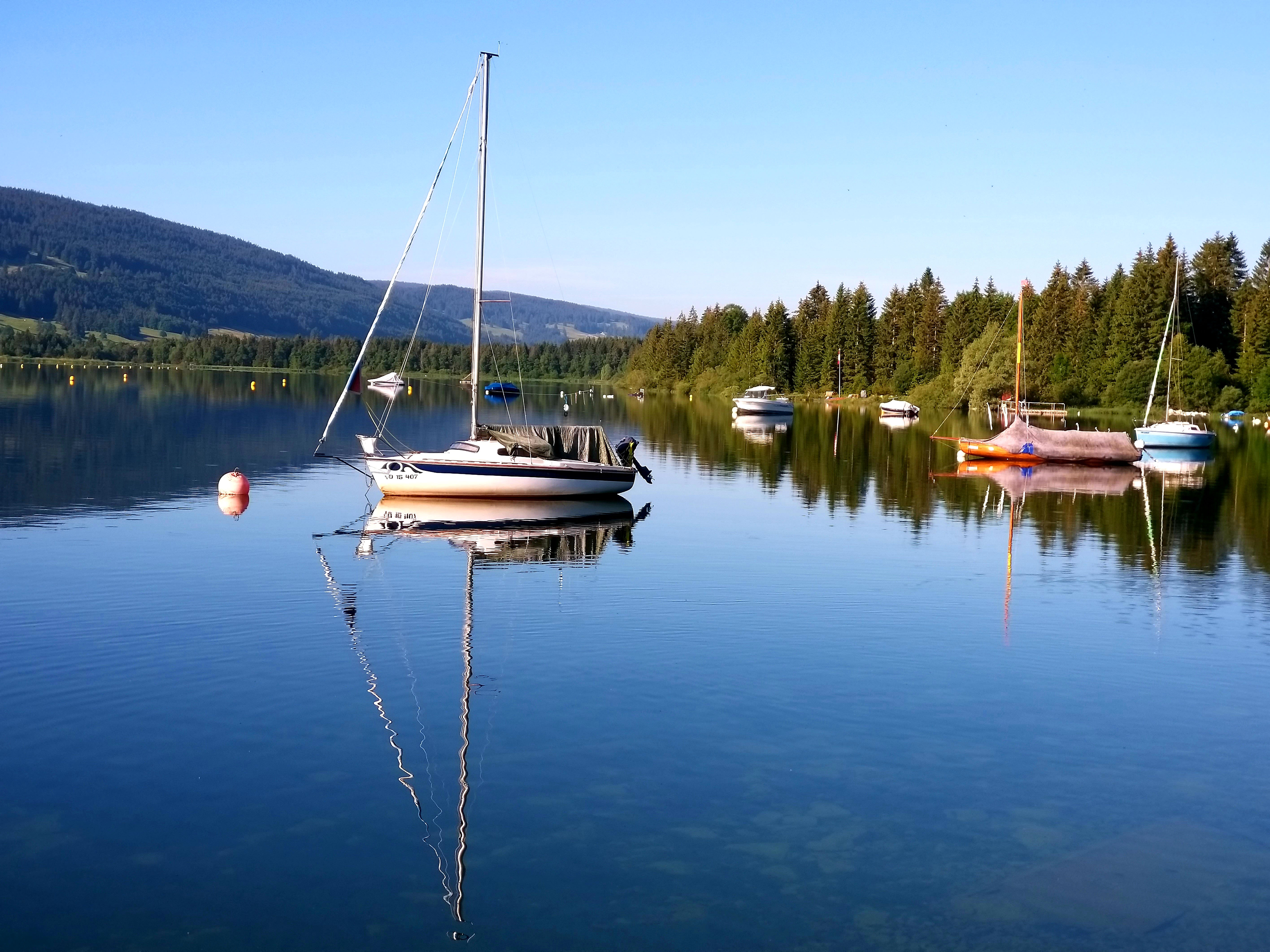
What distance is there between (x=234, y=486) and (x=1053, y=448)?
156 ft

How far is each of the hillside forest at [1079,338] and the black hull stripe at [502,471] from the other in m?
71.8

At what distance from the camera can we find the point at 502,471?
45062 mm

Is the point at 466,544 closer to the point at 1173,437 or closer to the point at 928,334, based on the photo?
the point at 1173,437

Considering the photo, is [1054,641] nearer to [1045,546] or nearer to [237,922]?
[1045,546]

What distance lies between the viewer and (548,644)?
23828 millimetres

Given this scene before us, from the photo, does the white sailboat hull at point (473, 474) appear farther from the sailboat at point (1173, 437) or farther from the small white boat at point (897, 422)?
the small white boat at point (897, 422)

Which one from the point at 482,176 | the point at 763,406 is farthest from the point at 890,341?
the point at 482,176

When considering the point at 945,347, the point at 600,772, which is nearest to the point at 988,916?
the point at 600,772

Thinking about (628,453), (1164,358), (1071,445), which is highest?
(1164,358)

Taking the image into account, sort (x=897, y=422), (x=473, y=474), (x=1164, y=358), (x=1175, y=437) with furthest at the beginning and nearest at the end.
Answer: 1. (x=1164, y=358)
2. (x=897, y=422)
3. (x=1175, y=437)
4. (x=473, y=474)

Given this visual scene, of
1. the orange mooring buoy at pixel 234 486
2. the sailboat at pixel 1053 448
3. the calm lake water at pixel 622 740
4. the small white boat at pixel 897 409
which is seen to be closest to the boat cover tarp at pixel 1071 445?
the sailboat at pixel 1053 448

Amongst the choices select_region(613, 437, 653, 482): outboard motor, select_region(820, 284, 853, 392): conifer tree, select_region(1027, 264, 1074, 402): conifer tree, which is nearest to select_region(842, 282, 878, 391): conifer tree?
select_region(820, 284, 853, 392): conifer tree

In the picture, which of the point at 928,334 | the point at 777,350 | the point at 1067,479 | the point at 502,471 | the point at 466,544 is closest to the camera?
the point at 466,544

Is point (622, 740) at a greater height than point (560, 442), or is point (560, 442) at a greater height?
point (560, 442)
